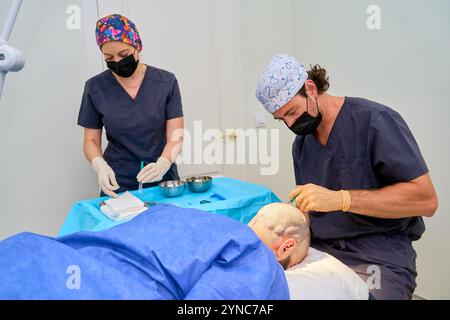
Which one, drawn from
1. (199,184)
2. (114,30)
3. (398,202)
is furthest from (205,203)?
(114,30)

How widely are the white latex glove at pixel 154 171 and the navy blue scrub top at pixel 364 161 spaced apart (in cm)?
Result: 73

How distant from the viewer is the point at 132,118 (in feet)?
5.65

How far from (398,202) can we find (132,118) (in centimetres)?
125

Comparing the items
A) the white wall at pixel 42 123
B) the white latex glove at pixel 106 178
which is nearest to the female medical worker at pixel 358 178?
the white latex glove at pixel 106 178

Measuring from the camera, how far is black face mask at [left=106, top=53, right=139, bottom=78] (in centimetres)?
161

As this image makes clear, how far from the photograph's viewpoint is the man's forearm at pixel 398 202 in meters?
1.07

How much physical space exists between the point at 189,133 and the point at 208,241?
1753mm

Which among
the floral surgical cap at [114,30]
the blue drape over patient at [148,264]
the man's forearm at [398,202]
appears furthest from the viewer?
the floral surgical cap at [114,30]

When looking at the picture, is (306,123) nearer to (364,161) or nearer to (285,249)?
(364,161)

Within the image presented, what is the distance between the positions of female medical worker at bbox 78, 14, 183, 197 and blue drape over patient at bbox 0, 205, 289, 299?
77 centimetres

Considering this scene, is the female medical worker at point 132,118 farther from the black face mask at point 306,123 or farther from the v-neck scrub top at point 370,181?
the v-neck scrub top at point 370,181
